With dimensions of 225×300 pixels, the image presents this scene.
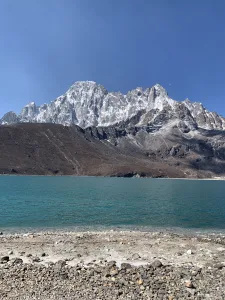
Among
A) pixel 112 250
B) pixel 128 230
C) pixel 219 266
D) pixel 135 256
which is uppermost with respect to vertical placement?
pixel 219 266

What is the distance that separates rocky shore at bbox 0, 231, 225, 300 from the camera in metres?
16.3

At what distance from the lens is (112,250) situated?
27.2 metres

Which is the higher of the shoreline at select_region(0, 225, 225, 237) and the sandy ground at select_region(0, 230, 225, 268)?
the sandy ground at select_region(0, 230, 225, 268)

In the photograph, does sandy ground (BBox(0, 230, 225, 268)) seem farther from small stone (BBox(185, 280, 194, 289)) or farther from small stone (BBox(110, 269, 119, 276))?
small stone (BBox(185, 280, 194, 289))

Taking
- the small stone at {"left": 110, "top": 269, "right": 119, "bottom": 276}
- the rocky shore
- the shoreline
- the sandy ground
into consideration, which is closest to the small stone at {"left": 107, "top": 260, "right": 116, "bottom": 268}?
the rocky shore

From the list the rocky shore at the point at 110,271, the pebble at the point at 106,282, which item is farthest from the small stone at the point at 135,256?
the pebble at the point at 106,282

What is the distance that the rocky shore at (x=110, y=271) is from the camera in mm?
16281

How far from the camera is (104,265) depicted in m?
21.4

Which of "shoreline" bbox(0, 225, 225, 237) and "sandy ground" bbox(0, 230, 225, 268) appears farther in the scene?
"shoreline" bbox(0, 225, 225, 237)

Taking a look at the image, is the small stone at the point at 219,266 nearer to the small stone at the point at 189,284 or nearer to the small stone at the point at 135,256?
the small stone at the point at 189,284

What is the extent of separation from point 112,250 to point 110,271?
25.8ft

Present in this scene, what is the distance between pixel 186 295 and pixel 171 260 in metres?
7.47

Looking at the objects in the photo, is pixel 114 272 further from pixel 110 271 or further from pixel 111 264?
pixel 111 264

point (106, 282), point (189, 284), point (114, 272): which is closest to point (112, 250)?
point (114, 272)
